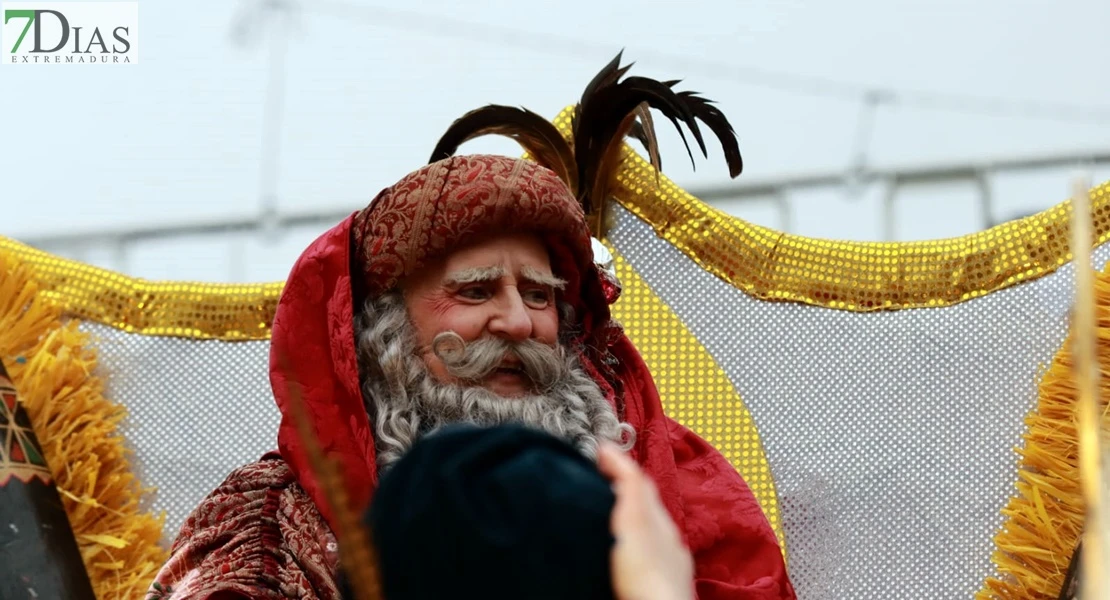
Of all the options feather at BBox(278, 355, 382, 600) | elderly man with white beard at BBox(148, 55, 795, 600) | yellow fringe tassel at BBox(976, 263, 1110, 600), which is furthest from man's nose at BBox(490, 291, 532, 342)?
feather at BBox(278, 355, 382, 600)

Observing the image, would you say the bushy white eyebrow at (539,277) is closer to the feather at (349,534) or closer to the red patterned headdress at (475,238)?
the red patterned headdress at (475,238)

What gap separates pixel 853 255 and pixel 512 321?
753 mm

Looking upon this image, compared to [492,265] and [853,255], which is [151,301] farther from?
[853,255]

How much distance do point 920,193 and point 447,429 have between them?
11.5 feet

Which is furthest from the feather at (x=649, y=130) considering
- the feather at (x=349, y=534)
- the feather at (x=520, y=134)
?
the feather at (x=349, y=534)

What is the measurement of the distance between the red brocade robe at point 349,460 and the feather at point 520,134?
0.24m

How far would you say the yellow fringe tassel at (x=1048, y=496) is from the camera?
2645 mm

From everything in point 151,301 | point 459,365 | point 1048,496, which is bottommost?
point 1048,496

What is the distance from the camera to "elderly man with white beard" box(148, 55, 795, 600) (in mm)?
2363

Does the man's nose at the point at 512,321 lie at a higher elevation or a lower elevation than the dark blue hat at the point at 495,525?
higher

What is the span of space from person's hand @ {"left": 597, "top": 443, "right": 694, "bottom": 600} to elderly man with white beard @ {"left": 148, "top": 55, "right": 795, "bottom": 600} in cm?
127

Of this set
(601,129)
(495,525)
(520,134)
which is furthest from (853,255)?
(495,525)

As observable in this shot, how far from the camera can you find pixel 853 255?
2.92 meters

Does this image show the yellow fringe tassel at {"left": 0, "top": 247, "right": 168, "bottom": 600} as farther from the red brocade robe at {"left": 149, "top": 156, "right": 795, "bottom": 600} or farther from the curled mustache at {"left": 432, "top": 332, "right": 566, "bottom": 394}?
the curled mustache at {"left": 432, "top": 332, "right": 566, "bottom": 394}
